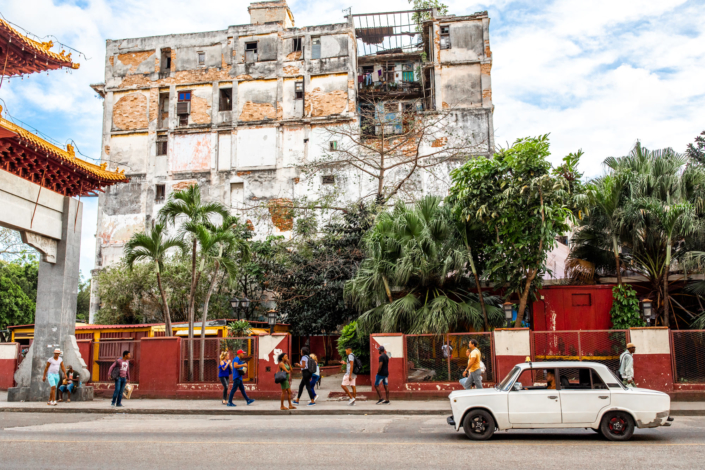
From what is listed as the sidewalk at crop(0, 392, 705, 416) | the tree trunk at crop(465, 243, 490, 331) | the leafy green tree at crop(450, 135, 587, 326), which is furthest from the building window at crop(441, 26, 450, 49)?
the sidewalk at crop(0, 392, 705, 416)

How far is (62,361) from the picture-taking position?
18047 mm

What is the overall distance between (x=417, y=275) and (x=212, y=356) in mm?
6778

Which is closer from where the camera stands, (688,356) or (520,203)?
(688,356)

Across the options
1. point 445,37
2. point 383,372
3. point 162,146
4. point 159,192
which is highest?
point 445,37

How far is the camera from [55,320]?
1866 cm

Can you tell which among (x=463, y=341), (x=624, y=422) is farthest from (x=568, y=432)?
(x=463, y=341)

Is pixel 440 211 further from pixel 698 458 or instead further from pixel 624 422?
pixel 698 458

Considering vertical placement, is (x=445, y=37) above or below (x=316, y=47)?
above

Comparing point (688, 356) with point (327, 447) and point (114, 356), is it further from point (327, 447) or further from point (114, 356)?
point (114, 356)

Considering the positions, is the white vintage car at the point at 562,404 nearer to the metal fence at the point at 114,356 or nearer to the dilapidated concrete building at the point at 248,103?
the metal fence at the point at 114,356

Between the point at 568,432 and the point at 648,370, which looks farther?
the point at 648,370

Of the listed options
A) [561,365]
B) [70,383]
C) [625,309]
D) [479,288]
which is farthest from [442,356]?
[70,383]

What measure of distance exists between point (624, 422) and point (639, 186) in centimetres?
1182

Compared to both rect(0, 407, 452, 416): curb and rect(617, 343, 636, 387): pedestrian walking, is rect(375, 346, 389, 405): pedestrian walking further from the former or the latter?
rect(617, 343, 636, 387): pedestrian walking
